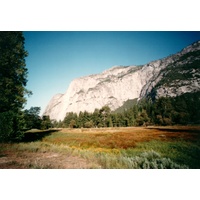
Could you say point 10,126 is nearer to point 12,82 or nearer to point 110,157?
point 12,82

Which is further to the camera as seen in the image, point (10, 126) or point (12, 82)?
point (12, 82)

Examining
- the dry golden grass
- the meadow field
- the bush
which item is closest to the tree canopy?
the bush

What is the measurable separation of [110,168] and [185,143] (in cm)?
477

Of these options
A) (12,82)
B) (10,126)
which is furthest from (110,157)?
(12,82)

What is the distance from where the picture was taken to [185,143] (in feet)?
26.7

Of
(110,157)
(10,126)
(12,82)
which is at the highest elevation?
(12,82)

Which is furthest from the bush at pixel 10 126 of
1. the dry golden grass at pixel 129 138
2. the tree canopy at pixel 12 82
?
the dry golden grass at pixel 129 138

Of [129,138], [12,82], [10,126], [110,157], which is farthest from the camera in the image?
[129,138]

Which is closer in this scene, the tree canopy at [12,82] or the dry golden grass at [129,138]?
the tree canopy at [12,82]

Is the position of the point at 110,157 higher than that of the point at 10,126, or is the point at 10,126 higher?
the point at 10,126

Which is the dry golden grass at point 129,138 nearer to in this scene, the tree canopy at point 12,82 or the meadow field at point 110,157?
the meadow field at point 110,157
